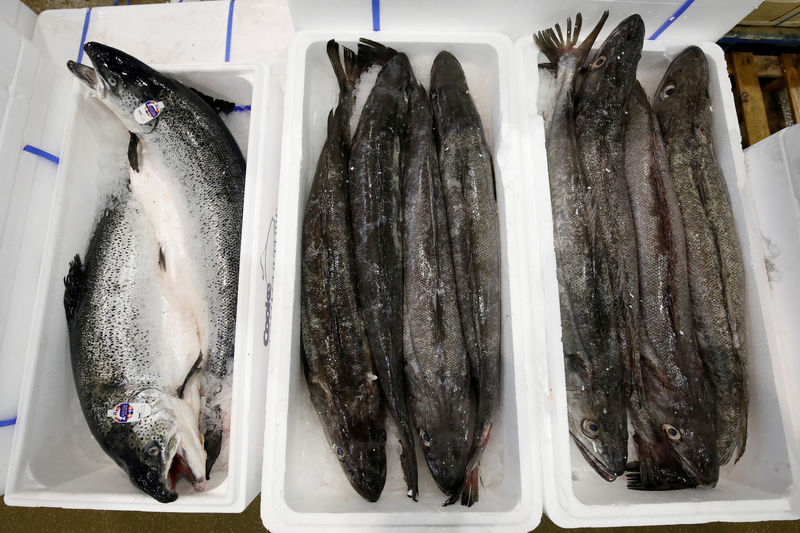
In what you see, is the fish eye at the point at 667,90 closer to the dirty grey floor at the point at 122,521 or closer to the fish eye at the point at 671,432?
the fish eye at the point at 671,432

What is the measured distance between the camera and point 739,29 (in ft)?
8.47

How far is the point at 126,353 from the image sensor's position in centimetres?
165

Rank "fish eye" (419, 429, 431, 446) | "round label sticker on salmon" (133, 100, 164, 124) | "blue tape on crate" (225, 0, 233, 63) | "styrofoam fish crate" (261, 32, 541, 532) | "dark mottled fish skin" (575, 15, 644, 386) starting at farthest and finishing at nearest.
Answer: "blue tape on crate" (225, 0, 233, 63)
"round label sticker on salmon" (133, 100, 164, 124)
"dark mottled fish skin" (575, 15, 644, 386)
"fish eye" (419, 429, 431, 446)
"styrofoam fish crate" (261, 32, 541, 532)

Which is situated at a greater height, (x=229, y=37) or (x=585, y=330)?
(x=229, y=37)

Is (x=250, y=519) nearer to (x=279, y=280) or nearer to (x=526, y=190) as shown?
(x=279, y=280)

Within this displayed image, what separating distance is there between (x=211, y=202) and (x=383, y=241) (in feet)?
A: 2.46

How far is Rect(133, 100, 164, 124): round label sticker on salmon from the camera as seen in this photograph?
71.1 inches

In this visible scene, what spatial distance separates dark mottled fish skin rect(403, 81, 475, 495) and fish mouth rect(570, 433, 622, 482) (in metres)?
0.41

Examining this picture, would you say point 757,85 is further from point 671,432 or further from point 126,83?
point 126,83

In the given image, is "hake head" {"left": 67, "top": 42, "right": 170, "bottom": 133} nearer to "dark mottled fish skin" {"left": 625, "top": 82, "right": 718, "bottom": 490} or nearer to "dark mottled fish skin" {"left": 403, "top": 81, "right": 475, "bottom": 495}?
"dark mottled fish skin" {"left": 403, "top": 81, "right": 475, "bottom": 495}

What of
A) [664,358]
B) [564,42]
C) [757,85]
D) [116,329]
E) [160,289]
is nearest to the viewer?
[664,358]

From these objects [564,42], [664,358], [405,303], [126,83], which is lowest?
[664,358]

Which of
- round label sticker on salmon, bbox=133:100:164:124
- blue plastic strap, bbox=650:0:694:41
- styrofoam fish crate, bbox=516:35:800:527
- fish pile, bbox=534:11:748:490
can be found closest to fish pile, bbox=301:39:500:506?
styrofoam fish crate, bbox=516:35:800:527

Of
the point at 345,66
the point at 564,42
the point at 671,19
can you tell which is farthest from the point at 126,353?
the point at 671,19
